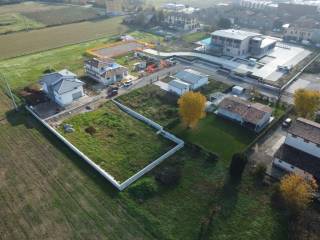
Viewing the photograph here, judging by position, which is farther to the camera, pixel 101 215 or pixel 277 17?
pixel 277 17

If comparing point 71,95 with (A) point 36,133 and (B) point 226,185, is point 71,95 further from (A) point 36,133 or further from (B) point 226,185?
(B) point 226,185

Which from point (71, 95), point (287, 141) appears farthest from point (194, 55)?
point (287, 141)

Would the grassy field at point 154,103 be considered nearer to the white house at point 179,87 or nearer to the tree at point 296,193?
the white house at point 179,87

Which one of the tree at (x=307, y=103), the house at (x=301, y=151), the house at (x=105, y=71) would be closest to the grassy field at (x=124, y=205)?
the house at (x=301, y=151)

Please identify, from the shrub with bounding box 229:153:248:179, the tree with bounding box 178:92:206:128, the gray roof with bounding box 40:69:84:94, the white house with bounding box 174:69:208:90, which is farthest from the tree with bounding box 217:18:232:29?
the shrub with bounding box 229:153:248:179

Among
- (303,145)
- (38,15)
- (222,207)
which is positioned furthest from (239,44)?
(38,15)

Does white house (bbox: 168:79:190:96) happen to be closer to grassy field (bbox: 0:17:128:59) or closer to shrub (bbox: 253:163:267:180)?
shrub (bbox: 253:163:267:180)

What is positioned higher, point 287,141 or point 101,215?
point 287,141
